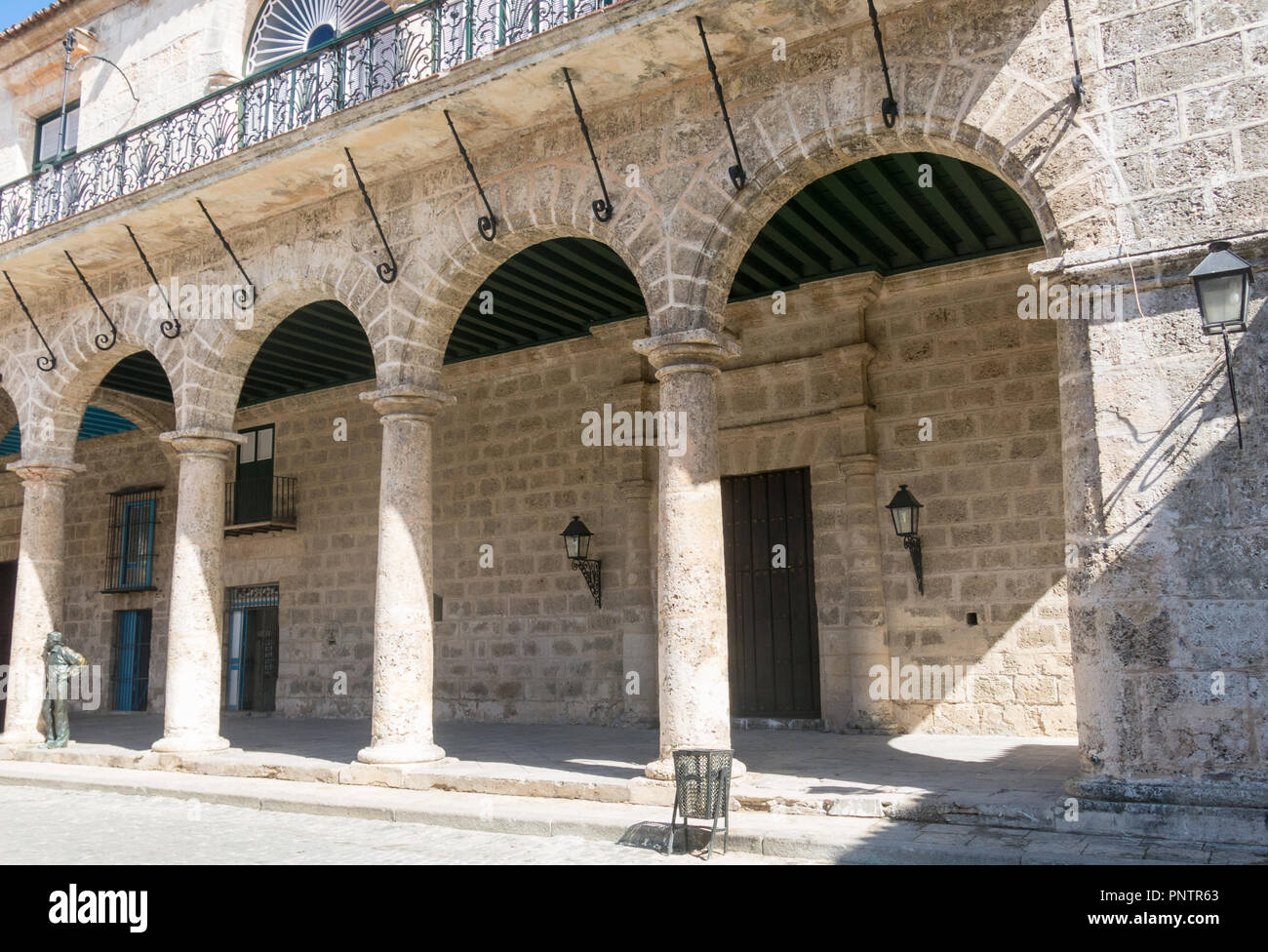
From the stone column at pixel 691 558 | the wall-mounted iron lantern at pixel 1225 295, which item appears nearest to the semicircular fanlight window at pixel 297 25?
the stone column at pixel 691 558

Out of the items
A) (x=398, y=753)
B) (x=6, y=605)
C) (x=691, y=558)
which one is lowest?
(x=398, y=753)

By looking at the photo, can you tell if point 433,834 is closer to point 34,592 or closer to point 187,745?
point 187,745

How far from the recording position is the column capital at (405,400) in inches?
307

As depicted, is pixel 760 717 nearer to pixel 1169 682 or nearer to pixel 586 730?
pixel 586 730

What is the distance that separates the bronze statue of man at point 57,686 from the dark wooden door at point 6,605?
6.28 metres

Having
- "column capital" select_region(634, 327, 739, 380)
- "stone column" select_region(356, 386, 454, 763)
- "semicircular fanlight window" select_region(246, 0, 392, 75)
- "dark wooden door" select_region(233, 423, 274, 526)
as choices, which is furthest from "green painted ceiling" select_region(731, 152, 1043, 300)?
"dark wooden door" select_region(233, 423, 274, 526)

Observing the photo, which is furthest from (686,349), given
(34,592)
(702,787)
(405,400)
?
(34,592)

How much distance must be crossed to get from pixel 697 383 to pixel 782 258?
299 centimetres

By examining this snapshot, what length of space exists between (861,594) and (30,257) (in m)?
8.29

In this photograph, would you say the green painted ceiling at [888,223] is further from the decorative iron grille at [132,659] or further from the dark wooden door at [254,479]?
the decorative iron grille at [132,659]

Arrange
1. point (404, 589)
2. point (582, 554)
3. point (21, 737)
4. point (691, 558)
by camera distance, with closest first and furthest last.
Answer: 1. point (691, 558)
2. point (404, 589)
3. point (21, 737)
4. point (582, 554)

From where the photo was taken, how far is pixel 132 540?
586 inches

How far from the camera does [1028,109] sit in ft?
18.5

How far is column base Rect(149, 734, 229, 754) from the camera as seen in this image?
333 inches
